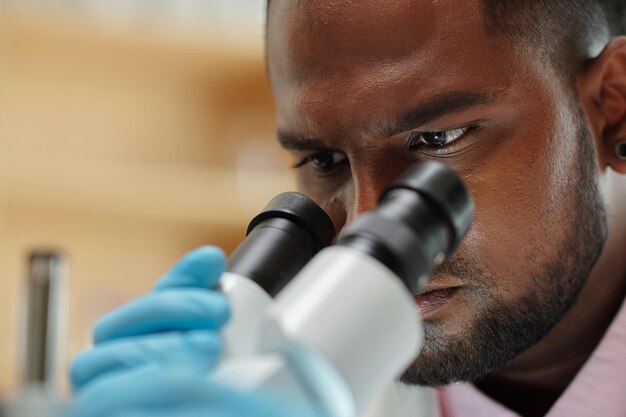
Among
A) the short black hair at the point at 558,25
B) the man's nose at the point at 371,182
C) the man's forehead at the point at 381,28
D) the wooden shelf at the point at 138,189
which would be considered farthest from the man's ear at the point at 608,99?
the wooden shelf at the point at 138,189

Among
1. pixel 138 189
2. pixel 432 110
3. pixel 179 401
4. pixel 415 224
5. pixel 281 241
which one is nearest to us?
pixel 179 401

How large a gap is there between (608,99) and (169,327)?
711 millimetres

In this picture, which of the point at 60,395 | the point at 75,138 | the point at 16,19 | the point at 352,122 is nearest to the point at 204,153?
the point at 75,138

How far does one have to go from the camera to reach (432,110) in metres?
1.08

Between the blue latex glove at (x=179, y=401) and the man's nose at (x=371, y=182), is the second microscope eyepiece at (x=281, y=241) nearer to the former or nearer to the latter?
the man's nose at (x=371, y=182)

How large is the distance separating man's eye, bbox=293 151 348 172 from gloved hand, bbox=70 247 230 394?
371 millimetres

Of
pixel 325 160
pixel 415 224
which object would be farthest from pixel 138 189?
pixel 415 224

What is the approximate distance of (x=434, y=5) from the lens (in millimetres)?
1106

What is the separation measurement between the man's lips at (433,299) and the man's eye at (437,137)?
174 millimetres

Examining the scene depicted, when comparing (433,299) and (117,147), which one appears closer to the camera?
(433,299)

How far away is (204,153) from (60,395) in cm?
97

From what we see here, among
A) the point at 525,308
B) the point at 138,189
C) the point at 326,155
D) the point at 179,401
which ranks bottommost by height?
the point at 138,189

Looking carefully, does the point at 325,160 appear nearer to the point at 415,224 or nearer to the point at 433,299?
the point at 433,299

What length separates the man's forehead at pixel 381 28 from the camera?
3.60 ft
